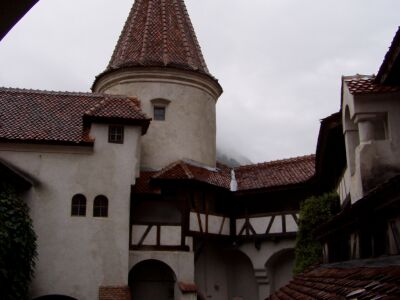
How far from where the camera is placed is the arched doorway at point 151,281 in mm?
22078

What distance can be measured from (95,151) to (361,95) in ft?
44.4

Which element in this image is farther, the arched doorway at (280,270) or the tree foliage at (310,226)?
the arched doorway at (280,270)

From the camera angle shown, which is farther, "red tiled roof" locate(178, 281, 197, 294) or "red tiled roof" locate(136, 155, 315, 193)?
"red tiled roof" locate(136, 155, 315, 193)

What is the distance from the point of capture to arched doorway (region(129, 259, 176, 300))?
72.4ft

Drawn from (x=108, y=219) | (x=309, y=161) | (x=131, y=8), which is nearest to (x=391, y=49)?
(x=108, y=219)

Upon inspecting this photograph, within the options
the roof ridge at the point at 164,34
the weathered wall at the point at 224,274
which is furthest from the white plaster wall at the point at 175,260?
the roof ridge at the point at 164,34

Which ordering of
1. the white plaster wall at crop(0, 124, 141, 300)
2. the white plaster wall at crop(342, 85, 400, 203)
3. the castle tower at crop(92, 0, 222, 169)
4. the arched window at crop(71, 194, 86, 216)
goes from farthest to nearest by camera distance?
the castle tower at crop(92, 0, 222, 169)
the arched window at crop(71, 194, 86, 216)
the white plaster wall at crop(0, 124, 141, 300)
the white plaster wall at crop(342, 85, 400, 203)

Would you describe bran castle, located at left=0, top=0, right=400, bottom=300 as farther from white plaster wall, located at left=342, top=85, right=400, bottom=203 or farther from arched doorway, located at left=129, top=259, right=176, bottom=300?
white plaster wall, located at left=342, top=85, right=400, bottom=203

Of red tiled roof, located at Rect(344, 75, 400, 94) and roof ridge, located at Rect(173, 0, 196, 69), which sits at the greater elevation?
roof ridge, located at Rect(173, 0, 196, 69)

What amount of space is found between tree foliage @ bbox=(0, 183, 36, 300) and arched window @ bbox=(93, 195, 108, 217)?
2946mm

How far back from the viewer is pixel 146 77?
25375 millimetres

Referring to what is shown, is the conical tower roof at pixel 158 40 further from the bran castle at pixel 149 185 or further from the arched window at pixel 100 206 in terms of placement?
the arched window at pixel 100 206

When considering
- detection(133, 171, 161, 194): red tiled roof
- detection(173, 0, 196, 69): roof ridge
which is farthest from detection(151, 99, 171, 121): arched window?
detection(133, 171, 161, 194): red tiled roof

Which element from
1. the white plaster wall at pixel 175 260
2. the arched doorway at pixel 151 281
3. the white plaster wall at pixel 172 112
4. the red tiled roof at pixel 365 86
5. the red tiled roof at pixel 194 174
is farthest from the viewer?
the white plaster wall at pixel 172 112
